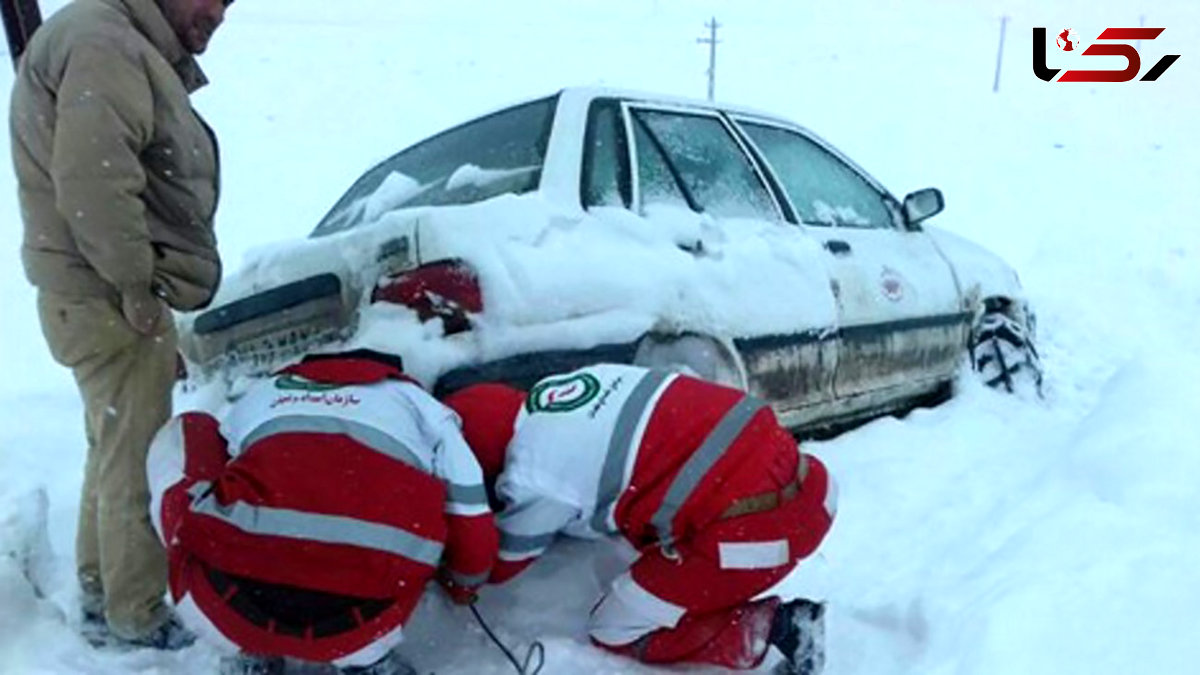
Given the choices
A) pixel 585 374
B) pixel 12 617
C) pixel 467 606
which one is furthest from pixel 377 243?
pixel 12 617

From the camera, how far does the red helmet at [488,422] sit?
2.60m

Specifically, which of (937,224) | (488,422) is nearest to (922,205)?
(488,422)

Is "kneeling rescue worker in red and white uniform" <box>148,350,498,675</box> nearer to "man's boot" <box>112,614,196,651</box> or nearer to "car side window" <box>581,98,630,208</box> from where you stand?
"man's boot" <box>112,614,196,651</box>

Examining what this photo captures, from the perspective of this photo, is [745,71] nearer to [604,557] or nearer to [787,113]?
[787,113]

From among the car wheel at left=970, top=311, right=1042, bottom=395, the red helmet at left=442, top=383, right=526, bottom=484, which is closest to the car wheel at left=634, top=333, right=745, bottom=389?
the red helmet at left=442, top=383, right=526, bottom=484

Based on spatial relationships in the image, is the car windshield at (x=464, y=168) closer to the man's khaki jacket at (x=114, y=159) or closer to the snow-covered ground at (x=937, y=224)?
the snow-covered ground at (x=937, y=224)

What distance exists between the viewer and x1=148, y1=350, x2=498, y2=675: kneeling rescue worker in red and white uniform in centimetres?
217

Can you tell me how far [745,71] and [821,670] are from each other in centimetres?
1718

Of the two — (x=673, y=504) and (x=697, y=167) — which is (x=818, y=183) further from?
(x=673, y=504)

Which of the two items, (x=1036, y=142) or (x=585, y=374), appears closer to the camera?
(x=585, y=374)

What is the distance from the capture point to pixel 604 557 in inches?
113

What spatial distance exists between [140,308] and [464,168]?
1.47 metres

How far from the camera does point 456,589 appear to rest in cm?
249

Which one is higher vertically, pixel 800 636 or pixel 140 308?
pixel 140 308
